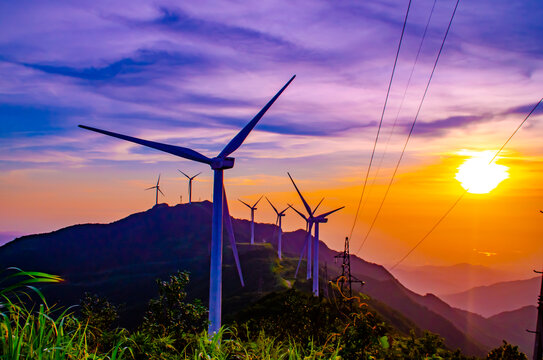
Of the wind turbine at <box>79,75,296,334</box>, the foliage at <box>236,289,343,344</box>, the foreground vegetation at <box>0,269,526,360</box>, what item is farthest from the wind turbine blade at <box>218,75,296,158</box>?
the foliage at <box>236,289,343,344</box>

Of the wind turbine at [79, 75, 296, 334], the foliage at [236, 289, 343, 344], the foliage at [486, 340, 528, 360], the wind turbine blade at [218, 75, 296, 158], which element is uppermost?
the wind turbine blade at [218, 75, 296, 158]

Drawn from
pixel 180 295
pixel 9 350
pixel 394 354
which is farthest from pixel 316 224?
pixel 9 350

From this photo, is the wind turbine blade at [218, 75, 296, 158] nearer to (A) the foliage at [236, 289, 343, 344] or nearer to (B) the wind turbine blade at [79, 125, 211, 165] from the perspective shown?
(B) the wind turbine blade at [79, 125, 211, 165]

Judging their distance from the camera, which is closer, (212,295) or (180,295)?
(180,295)

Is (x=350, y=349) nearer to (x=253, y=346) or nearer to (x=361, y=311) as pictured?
(x=361, y=311)

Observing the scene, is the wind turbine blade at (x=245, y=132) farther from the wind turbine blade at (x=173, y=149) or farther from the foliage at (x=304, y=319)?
the foliage at (x=304, y=319)

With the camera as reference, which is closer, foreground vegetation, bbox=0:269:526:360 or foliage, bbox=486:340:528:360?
foreground vegetation, bbox=0:269:526:360

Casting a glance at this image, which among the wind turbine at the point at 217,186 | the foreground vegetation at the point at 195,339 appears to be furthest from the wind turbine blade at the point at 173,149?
the foreground vegetation at the point at 195,339

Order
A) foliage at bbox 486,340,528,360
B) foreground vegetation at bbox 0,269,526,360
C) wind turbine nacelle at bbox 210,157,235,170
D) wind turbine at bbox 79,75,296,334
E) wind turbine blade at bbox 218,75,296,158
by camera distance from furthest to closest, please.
Answer: 1. wind turbine blade at bbox 218,75,296,158
2. wind turbine nacelle at bbox 210,157,235,170
3. wind turbine at bbox 79,75,296,334
4. foliage at bbox 486,340,528,360
5. foreground vegetation at bbox 0,269,526,360
